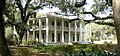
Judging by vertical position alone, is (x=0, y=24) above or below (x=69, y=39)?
above

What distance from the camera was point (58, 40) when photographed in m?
46.0

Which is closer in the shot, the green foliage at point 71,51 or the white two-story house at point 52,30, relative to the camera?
the green foliage at point 71,51

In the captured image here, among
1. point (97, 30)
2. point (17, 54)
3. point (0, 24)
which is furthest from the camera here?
point (97, 30)

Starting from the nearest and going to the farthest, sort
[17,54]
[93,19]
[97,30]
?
[17,54] < [93,19] < [97,30]

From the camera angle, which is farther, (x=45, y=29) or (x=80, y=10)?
(x=45, y=29)

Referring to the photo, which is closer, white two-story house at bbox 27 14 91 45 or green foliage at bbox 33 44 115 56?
green foliage at bbox 33 44 115 56

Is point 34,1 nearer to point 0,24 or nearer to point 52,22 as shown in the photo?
point 52,22

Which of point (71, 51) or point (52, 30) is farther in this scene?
point (52, 30)

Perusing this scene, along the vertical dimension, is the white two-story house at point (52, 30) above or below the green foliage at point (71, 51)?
below

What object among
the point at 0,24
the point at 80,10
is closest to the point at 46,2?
the point at 80,10

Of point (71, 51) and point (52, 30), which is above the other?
point (71, 51)

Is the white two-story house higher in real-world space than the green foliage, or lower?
lower

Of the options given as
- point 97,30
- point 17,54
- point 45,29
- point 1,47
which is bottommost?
point 97,30

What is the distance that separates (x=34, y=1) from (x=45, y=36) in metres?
13.6
